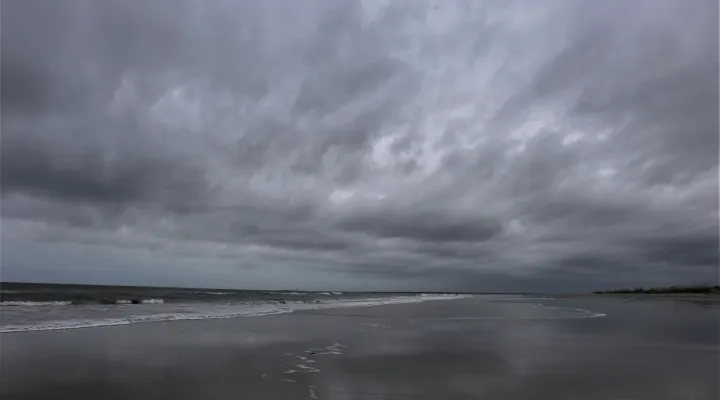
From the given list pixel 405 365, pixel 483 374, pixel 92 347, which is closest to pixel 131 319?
pixel 92 347

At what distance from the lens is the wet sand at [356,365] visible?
952 centimetres

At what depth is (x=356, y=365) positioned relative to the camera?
40.6 ft

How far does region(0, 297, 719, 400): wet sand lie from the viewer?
9.52m

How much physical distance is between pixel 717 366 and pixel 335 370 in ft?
31.6

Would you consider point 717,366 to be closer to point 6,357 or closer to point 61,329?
point 6,357

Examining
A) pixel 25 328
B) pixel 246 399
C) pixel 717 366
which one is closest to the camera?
pixel 246 399

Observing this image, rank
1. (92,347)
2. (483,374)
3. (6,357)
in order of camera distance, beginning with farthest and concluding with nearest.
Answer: (92,347), (6,357), (483,374)

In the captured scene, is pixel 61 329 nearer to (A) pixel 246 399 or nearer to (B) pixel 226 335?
(B) pixel 226 335

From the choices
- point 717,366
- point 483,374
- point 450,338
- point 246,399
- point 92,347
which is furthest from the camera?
point 450,338

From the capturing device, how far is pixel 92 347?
15.3 meters

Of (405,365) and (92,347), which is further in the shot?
(92,347)

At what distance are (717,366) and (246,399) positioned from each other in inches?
458

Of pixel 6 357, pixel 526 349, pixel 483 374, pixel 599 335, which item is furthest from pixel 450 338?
pixel 6 357

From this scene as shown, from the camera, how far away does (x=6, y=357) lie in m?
13.1
